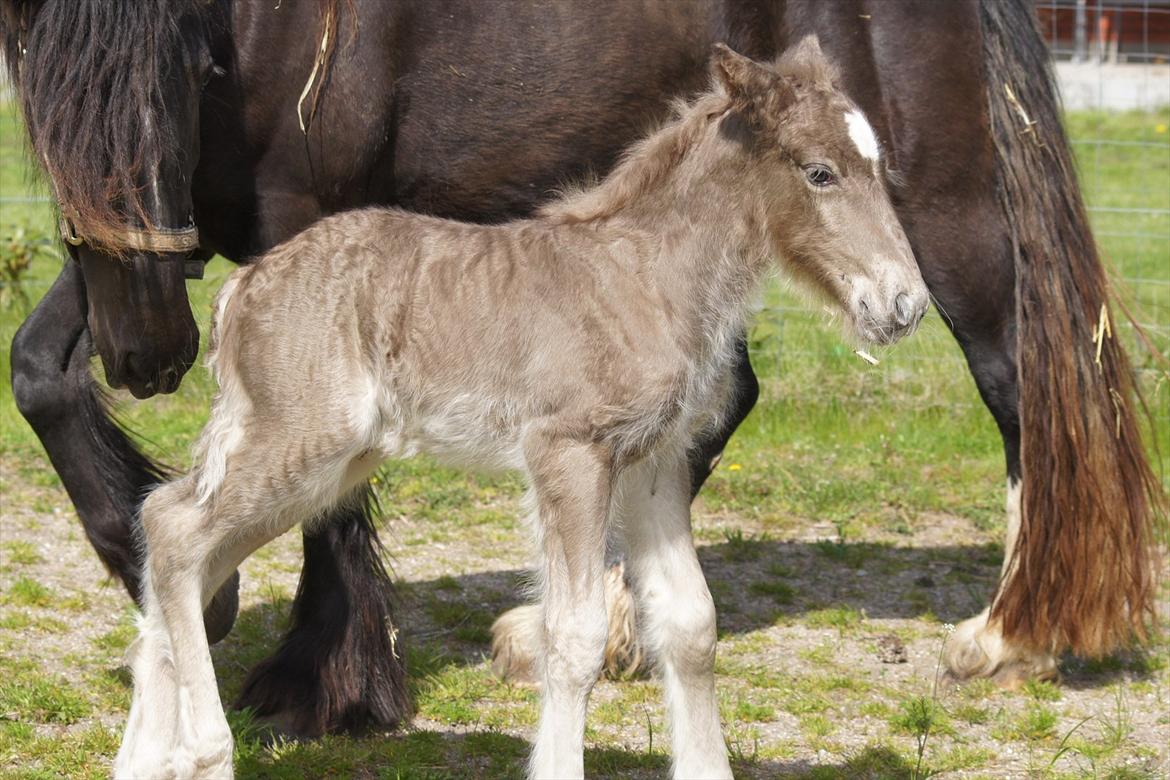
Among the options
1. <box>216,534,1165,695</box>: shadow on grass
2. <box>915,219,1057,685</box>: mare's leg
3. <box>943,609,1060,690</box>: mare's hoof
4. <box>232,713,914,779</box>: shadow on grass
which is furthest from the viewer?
<box>216,534,1165,695</box>: shadow on grass

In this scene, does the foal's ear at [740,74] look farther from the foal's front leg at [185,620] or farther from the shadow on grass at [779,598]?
the shadow on grass at [779,598]

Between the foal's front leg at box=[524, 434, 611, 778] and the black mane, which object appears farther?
the black mane

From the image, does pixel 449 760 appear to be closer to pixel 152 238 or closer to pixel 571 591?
pixel 571 591

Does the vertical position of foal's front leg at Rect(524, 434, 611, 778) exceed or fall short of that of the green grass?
it exceeds it

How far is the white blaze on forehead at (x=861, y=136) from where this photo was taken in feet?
10.4

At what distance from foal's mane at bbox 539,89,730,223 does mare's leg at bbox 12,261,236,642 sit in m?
1.51

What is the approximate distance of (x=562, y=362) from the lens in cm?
322

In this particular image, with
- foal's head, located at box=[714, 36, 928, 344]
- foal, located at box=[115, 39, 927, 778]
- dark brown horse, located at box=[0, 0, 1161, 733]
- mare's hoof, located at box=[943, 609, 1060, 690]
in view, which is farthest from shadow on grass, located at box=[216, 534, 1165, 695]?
foal's head, located at box=[714, 36, 928, 344]

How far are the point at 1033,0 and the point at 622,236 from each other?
2121mm

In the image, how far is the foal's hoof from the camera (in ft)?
13.3

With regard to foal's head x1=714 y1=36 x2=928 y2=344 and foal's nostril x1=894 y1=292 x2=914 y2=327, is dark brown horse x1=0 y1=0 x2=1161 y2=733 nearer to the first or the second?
foal's head x1=714 y1=36 x2=928 y2=344

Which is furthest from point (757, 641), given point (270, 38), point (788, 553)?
point (270, 38)

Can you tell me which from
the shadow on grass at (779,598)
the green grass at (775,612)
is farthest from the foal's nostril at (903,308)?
the shadow on grass at (779,598)

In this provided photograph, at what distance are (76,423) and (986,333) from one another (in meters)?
2.78
